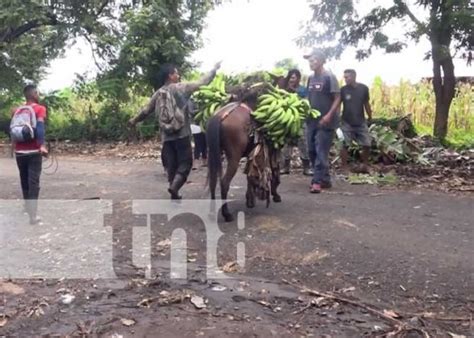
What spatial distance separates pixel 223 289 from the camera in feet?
15.2

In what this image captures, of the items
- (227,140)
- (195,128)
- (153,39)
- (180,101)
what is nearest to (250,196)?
(227,140)

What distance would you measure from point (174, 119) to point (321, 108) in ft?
7.12

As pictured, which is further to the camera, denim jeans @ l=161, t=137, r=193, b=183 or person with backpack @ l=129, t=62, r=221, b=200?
denim jeans @ l=161, t=137, r=193, b=183

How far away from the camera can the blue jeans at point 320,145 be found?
786 centimetres

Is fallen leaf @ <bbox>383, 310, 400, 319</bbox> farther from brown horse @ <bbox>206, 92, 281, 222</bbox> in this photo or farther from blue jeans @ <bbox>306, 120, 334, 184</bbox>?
blue jeans @ <bbox>306, 120, 334, 184</bbox>

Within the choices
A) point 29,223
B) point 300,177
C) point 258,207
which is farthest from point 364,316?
point 300,177

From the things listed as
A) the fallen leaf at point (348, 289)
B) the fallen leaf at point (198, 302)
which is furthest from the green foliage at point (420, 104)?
the fallen leaf at point (198, 302)

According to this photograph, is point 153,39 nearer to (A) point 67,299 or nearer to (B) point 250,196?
(B) point 250,196

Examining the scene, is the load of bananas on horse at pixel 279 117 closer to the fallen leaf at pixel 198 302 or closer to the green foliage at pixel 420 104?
the fallen leaf at pixel 198 302

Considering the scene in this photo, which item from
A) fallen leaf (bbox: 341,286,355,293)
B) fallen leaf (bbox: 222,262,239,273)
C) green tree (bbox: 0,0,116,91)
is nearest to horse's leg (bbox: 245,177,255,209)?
fallen leaf (bbox: 222,262,239,273)

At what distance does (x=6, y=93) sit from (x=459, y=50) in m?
13.8

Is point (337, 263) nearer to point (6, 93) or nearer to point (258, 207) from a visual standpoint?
point (258, 207)

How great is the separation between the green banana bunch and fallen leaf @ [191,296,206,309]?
2.99 m

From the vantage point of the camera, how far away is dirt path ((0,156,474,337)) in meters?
3.98
